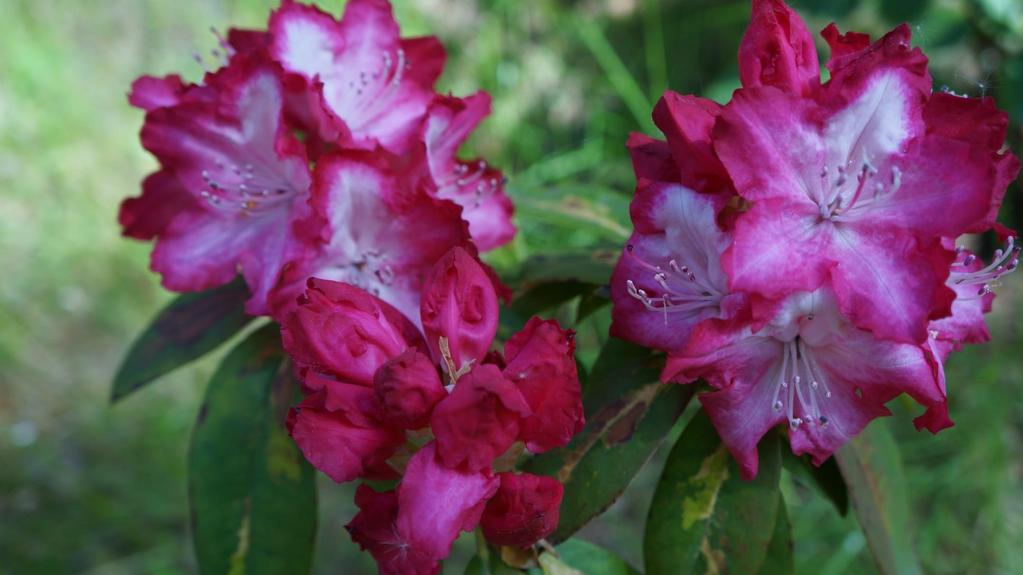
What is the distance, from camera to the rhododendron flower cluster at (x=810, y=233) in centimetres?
66

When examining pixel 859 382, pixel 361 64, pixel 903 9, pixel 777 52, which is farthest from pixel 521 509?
pixel 903 9

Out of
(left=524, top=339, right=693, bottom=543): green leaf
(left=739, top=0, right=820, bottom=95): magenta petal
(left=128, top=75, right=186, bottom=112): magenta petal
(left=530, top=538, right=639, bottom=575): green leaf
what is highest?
(left=128, top=75, right=186, bottom=112): magenta petal

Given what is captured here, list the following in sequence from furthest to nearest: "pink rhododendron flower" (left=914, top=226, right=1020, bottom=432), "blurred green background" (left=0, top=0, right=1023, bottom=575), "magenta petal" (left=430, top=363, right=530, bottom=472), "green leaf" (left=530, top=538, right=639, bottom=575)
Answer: "blurred green background" (left=0, top=0, right=1023, bottom=575), "green leaf" (left=530, top=538, right=639, bottom=575), "pink rhododendron flower" (left=914, top=226, right=1020, bottom=432), "magenta petal" (left=430, top=363, right=530, bottom=472)

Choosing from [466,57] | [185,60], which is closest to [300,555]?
[466,57]

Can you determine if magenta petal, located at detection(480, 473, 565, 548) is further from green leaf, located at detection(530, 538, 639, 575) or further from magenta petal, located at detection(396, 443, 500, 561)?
green leaf, located at detection(530, 538, 639, 575)

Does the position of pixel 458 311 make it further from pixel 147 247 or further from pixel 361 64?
pixel 147 247

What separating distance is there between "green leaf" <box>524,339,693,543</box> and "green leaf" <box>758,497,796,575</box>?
0.46ft

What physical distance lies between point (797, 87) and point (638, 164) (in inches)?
5.2

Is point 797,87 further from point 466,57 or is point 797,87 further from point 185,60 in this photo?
point 185,60

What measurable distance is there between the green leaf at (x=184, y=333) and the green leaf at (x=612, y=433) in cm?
40

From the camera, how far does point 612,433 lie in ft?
2.69

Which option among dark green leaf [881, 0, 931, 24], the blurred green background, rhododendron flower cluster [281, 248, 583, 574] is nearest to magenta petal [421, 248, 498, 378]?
rhododendron flower cluster [281, 248, 583, 574]

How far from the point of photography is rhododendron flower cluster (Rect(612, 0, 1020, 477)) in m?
0.66

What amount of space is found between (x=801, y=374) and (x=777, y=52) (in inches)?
9.7
